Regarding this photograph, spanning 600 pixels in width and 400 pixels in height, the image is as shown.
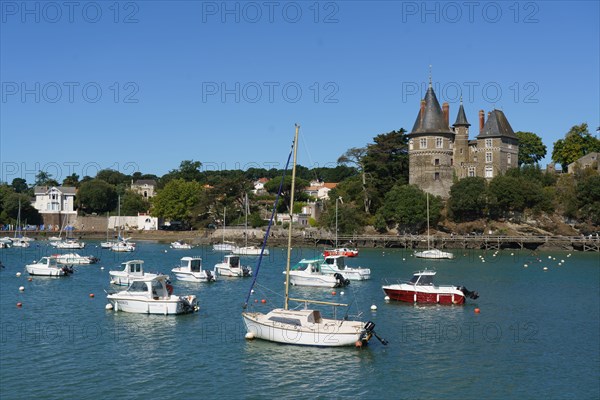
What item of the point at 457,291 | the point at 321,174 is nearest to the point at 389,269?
the point at 457,291

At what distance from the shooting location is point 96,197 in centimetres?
14550

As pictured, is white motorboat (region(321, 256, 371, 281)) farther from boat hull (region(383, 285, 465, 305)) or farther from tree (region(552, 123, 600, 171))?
tree (region(552, 123, 600, 171))

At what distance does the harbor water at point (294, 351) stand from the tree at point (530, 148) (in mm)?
89263

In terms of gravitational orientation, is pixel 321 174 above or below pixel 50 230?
above

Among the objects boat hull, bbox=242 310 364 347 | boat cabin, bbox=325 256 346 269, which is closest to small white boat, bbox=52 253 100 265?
boat cabin, bbox=325 256 346 269

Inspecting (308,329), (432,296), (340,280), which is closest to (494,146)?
(340,280)

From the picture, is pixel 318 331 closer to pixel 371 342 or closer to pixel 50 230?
pixel 371 342

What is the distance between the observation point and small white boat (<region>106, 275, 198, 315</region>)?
37906 mm

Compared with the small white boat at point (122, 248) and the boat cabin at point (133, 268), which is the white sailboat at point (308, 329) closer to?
the boat cabin at point (133, 268)

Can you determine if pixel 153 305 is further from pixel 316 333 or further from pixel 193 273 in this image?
pixel 193 273

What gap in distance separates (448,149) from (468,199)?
41.8 ft

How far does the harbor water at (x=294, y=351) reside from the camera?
83.6 ft

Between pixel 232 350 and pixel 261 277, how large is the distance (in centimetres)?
3046

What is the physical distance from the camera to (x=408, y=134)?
113 m
